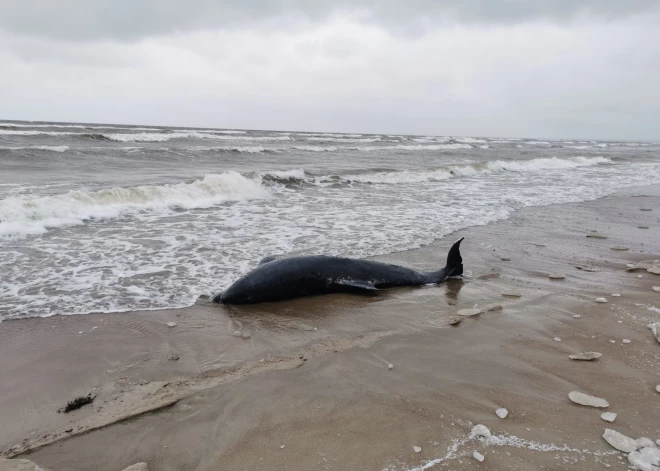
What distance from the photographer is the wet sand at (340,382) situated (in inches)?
107

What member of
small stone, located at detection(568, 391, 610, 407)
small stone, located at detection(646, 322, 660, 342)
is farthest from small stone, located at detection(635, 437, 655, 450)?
small stone, located at detection(646, 322, 660, 342)

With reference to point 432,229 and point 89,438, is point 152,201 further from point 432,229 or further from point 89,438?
point 89,438

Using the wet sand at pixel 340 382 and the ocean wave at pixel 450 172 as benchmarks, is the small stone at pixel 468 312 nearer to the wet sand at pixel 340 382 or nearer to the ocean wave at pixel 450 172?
the wet sand at pixel 340 382

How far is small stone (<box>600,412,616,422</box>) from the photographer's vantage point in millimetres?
3004

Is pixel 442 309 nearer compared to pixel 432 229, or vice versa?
pixel 442 309

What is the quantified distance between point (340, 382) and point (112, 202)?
32.5ft

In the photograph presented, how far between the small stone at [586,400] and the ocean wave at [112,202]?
30.4 ft

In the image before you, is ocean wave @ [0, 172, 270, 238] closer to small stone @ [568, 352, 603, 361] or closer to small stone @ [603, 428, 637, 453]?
small stone @ [568, 352, 603, 361]

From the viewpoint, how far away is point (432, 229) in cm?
957

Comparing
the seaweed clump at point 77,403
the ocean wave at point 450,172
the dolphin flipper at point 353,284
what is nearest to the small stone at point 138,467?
the seaweed clump at point 77,403

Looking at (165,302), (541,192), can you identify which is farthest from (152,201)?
(541,192)

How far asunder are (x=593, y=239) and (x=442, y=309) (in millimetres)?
5546

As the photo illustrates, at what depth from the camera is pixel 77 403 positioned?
3207 millimetres

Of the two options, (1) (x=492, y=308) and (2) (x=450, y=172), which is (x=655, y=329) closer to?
(1) (x=492, y=308)
